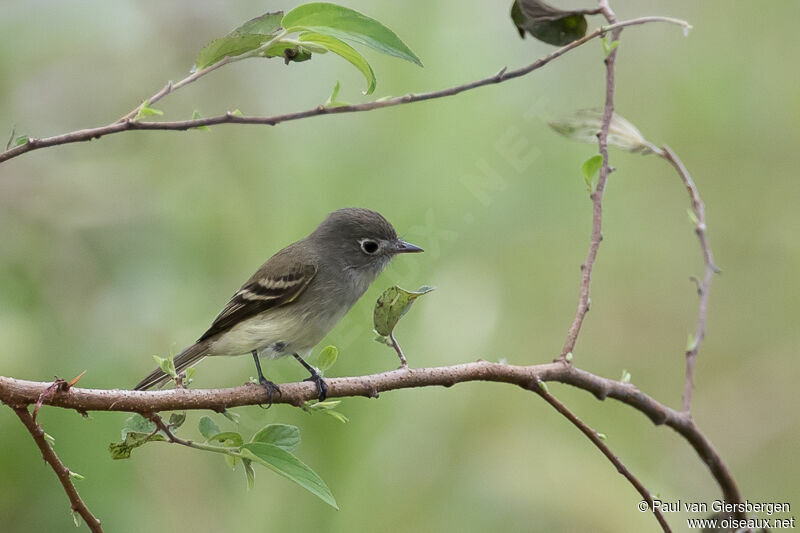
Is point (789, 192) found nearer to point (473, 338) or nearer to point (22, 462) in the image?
point (473, 338)

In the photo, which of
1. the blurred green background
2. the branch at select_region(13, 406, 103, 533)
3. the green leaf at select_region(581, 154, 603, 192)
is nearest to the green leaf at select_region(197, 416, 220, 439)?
the branch at select_region(13, 406, 103, 533)

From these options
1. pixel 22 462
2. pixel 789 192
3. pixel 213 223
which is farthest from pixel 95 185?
pixel 789 192

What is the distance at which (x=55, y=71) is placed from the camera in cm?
329

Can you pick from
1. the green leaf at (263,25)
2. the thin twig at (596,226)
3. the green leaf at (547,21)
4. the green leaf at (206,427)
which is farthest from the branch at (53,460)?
the green leaf at (547,21)

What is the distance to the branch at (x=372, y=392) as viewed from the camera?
1407mm

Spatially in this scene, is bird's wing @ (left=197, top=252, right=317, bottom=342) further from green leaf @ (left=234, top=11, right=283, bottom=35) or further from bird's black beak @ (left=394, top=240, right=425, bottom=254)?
green leaf @ (left=234, top=11, right=283, bottom=35)

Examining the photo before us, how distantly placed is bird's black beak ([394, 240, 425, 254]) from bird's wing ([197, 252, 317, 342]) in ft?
0.89

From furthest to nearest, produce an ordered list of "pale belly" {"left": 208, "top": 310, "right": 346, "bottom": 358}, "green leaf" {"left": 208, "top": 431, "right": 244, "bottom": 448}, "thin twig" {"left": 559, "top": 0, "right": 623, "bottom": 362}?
"pale belly" {"left": 208, "top": 310, "right": 346, "bottom": 358}
"thin twig" {"left": 559, "top": 0, "right": 623, "bottom": 362}
"green leaf" {"left": 208, "top": 431, "right": 244, "bottom": 448}

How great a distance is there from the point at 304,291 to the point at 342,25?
4.97 ft

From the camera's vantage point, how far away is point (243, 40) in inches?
55.8

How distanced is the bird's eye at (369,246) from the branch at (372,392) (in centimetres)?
116

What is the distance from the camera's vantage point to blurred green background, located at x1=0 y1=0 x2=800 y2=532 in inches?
107

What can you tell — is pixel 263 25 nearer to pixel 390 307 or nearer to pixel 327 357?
pixel 390 307

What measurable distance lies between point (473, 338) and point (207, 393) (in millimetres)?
1516
